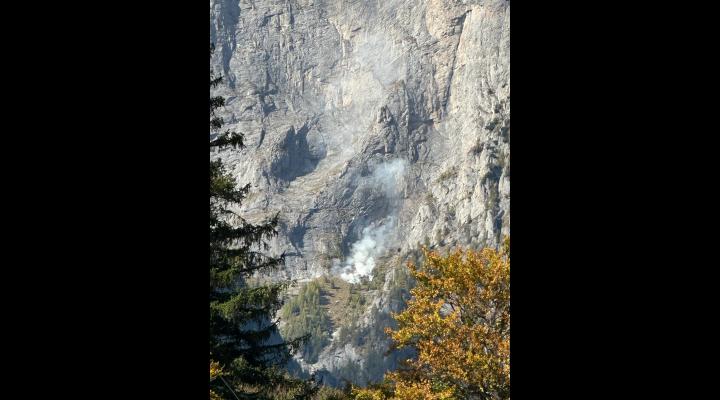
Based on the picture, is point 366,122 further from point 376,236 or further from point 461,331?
point 461,331

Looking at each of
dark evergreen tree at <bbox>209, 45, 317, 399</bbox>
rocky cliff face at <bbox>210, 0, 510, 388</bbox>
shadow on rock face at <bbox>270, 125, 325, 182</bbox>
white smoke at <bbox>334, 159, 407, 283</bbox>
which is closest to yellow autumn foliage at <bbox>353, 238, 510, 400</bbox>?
dark evergreen tree at <bbox>209, 45, 317, 399</bbox>

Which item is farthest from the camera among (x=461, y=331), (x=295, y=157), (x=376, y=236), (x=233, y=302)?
(x=295, y=157)

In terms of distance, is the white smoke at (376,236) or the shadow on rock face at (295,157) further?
the shadow on rock face at (295,157)

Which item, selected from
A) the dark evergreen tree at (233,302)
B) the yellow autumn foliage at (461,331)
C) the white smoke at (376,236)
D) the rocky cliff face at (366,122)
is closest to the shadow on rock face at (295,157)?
the rocky cliff face at (366,122)

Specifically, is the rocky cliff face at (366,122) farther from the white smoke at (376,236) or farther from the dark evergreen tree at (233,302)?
the dark evergreen tree at (233,302)

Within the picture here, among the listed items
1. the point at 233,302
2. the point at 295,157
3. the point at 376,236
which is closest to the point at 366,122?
the point at 295,157
